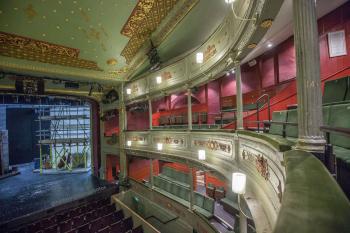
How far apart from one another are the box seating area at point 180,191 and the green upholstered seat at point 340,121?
5511 mm

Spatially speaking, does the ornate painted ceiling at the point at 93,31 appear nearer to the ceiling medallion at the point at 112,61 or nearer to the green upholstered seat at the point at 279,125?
the ceiling medallion at the point at 112,61

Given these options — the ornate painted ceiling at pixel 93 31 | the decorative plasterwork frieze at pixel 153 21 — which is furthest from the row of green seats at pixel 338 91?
the decorative plasterwork frieze at pixel 153 21

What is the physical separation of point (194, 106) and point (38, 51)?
7871 mm

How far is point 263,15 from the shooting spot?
283cm

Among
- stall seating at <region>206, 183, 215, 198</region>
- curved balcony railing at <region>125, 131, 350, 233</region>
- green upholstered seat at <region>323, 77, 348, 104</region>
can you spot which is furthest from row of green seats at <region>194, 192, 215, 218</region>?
green upholstered seat at <region>323, 77, 348, 104</region>

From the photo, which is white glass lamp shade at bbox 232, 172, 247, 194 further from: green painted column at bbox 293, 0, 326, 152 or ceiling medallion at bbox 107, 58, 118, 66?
ceiling medallion at bbox 107, 58, 118, 66

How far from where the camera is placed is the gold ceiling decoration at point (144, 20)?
5352 mm

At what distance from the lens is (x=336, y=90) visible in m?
3.84

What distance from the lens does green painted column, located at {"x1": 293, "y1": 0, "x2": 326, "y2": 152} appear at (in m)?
2.04

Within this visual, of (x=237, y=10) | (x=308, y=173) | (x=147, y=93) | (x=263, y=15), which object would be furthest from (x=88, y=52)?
(x=308, y=173)

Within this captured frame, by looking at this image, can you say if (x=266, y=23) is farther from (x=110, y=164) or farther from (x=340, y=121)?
(x=110, y=164)

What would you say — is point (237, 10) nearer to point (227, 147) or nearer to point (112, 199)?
point (227, 147)

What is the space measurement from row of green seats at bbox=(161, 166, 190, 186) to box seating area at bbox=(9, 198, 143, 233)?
306 centimetres

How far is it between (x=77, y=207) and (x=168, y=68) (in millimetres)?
8084
